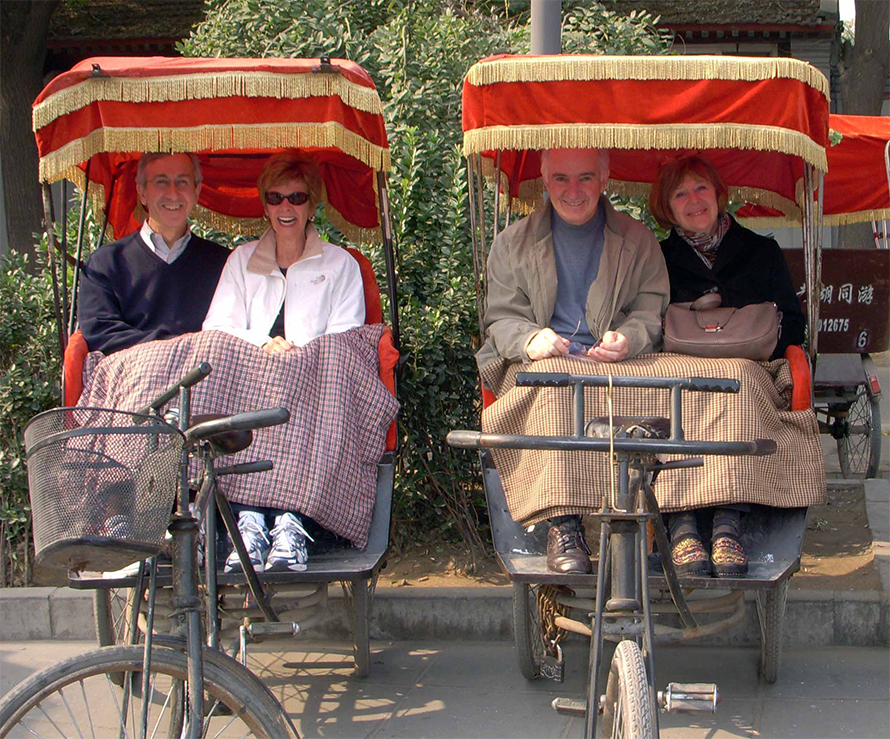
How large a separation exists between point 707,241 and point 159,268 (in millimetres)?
2254

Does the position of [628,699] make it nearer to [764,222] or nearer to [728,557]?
[728,557]

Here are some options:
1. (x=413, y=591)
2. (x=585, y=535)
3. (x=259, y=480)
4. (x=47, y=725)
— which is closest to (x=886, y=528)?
(x=585, y=535)

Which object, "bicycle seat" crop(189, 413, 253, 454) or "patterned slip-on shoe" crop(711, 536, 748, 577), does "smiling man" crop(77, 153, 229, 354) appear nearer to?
"bicycle seat" crop(189, 413, 253, 454)

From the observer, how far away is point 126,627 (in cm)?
396

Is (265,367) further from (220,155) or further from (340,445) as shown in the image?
(220,155)

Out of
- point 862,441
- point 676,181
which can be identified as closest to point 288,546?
point 676,181

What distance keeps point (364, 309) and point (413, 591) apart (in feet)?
3.93

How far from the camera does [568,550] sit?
3389 millimetres

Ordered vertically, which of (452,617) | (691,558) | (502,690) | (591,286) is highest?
(591,286)

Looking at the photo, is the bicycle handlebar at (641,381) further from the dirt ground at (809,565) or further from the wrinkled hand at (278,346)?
the dirt ground at (809,565)

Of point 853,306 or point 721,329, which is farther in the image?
point 853,306

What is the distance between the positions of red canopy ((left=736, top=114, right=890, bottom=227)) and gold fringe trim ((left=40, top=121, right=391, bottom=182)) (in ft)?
11.2

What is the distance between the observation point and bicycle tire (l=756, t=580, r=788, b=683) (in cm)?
369

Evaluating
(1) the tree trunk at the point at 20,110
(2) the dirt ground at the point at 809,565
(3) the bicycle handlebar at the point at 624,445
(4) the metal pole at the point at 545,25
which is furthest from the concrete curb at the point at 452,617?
(1) the tree trunk at the point at 20,110
